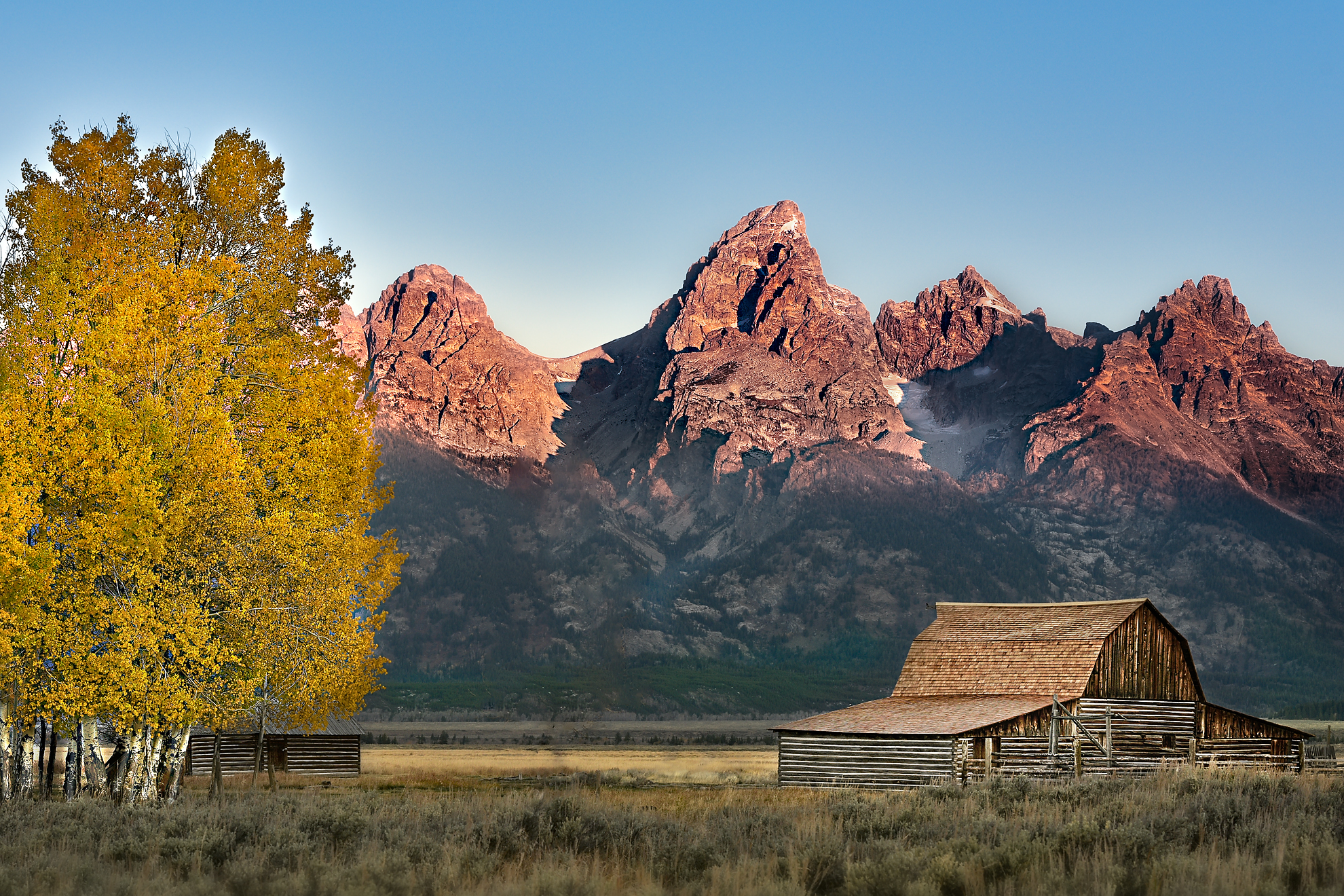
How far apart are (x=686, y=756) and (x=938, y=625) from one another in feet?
104

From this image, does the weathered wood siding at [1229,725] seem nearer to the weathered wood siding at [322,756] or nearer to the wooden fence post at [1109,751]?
the wooden fence post at [1109,751]

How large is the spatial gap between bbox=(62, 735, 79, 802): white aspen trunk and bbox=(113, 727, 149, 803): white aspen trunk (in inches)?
32.1

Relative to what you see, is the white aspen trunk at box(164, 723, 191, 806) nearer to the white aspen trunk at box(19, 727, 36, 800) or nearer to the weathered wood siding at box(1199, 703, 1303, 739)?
the white aspen trunk at box(19, 727, 36, 800)

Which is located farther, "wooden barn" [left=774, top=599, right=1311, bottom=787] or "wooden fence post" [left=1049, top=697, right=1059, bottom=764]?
"wooden fence post" [left=1049, top=697, right=1059, bottom=764]

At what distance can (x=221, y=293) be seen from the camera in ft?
81.3

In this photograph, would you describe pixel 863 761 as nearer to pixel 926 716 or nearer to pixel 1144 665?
pixel 926 716

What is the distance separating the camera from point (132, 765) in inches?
862

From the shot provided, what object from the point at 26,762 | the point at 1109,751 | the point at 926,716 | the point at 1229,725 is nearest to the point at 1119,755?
the point at 1109,751

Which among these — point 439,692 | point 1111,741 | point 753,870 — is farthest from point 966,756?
point 439,692

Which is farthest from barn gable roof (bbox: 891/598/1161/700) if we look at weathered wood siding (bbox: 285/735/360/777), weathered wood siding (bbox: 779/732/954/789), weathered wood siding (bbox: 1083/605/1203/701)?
weathered wood siding (bbox: 285/735/360/777)

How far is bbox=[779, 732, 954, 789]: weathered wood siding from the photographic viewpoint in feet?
140

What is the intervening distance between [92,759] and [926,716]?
28678 millimetres

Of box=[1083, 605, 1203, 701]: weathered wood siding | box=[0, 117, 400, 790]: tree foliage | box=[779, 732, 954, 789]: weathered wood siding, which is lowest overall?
box=[779, 732, 954, 789]: weathered wood siding

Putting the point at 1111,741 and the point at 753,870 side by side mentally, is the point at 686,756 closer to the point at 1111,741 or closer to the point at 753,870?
the point at 1111,741
